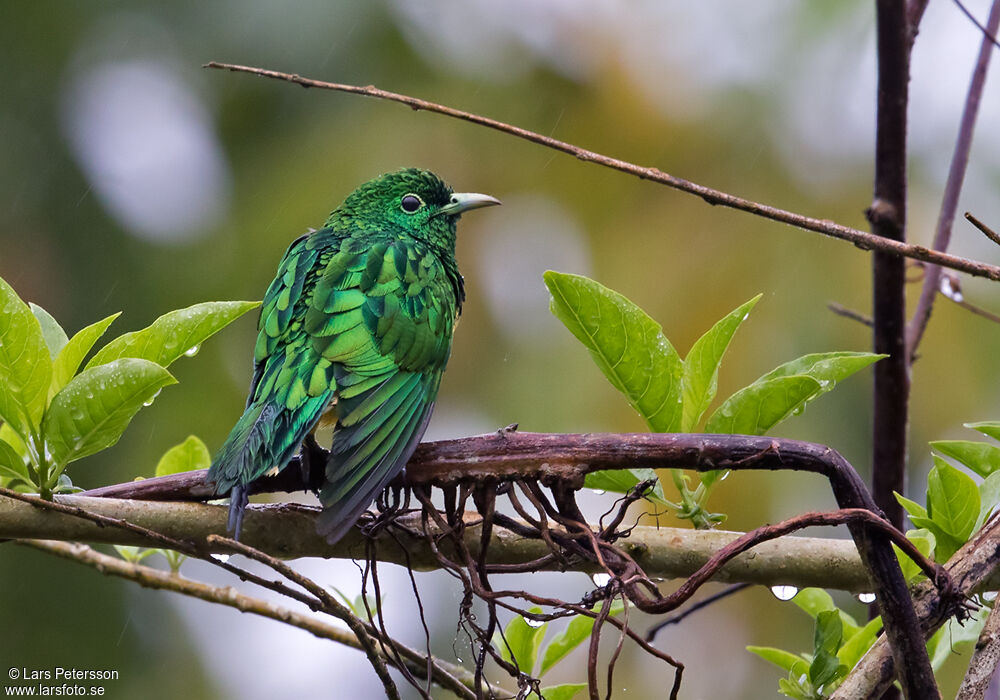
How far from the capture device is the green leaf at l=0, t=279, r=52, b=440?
2.14m

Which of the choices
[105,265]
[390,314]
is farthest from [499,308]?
[390,314]

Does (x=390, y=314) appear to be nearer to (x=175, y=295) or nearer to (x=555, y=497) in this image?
(x=555, y=497)

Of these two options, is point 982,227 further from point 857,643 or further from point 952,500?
point 857,643

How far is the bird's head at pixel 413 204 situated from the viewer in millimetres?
3842

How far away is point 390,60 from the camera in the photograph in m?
13.4

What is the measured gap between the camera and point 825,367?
2090 mm

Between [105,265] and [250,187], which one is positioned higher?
[250,187]

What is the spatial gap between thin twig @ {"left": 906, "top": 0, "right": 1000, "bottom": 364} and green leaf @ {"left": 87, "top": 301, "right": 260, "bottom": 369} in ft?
6.50

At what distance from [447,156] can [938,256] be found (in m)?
10.5

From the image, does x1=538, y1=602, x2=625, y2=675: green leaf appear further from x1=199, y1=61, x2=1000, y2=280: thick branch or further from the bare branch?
x1=199, y1=61, x2=1000, y2=280: thick branch

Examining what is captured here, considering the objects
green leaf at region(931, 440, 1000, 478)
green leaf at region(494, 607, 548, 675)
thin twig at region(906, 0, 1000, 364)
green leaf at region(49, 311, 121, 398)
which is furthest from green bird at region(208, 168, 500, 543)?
thin twig at region(906, 0, 1000, 364)

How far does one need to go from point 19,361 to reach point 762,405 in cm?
157

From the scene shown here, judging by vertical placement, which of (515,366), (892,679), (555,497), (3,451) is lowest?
(892,679)

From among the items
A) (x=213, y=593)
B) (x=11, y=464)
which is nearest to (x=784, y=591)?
(x=213, y=593)
